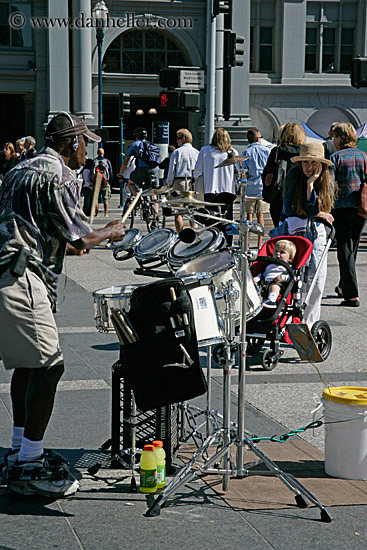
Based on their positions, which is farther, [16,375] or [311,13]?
[311,13]

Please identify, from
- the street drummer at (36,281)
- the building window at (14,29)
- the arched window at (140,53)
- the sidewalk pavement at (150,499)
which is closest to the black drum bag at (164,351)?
the street drummer at (36,281)

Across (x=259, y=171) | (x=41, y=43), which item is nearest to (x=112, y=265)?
(x=259, y=171)

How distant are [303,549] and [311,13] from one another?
131 feet

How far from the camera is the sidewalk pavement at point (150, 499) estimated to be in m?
3.89

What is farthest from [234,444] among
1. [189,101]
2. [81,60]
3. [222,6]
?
[81,60]

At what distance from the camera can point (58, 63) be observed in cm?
3619

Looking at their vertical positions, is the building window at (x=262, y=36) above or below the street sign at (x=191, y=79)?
above

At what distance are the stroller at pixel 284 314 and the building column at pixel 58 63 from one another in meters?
29.5

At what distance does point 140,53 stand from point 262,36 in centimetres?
626

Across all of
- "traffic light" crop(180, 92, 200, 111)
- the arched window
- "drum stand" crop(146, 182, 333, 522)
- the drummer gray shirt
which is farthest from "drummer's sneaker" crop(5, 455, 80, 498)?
the arched window

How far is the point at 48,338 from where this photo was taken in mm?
4379

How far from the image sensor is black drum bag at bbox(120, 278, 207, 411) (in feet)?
13.9

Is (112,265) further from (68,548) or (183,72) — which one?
(68,548)

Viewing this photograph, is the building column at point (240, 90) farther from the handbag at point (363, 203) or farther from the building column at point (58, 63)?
the handbag at point (363, 203)
